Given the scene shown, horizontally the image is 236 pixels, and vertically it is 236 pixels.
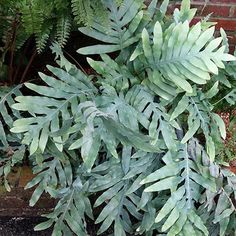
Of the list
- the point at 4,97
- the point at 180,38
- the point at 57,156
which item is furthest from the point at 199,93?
the point at 4,97

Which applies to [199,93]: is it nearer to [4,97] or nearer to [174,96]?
[174,96]

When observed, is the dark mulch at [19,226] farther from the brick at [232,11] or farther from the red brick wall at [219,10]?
the brick at [232,11]

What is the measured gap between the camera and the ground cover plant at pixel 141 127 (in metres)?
2.09

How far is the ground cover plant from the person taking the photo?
6.86ft

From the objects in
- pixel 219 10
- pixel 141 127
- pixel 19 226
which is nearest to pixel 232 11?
pixel 219 10

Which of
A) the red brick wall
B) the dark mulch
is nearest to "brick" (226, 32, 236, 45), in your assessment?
the red brick wall

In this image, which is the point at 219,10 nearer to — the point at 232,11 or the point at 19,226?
the point at 232,11

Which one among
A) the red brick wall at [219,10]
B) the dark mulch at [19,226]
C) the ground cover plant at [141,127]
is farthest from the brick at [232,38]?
the dark mulch at [19,226]

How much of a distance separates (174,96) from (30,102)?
60cm

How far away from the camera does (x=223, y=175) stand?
89.7 inches

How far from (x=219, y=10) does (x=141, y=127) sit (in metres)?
1.04

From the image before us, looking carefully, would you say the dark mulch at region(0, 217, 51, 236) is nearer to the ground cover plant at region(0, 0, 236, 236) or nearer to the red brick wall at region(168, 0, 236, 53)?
the ground cover plant at region(0, 0, 236, 236)

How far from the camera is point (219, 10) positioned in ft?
9.66

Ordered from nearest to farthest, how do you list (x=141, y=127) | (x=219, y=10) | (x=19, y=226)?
(x=141, y=127), (x=19, y=226), (x=219, y=10)
